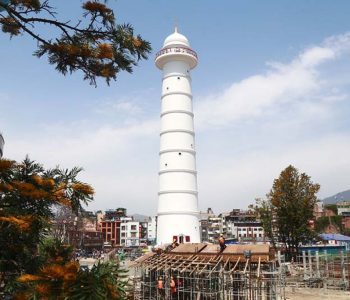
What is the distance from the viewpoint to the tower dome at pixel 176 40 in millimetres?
46216

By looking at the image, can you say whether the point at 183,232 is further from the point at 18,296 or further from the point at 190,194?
the point at 18,296

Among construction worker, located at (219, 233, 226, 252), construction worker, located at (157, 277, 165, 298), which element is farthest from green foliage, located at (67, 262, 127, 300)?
construction worker, located at (219, 233, 226, 252)

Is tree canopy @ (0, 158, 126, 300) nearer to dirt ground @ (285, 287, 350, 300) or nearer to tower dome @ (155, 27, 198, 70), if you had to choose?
dirt ground @ (285, 287, 350, 300)

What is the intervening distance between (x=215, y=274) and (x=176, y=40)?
32.6 metres

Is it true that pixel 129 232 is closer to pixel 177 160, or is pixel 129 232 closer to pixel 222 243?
pixel 177 160

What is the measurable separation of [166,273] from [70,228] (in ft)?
145

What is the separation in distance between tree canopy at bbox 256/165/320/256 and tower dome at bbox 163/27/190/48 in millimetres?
18991

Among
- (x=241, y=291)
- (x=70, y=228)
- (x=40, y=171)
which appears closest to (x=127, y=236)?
(x=70, y=228)

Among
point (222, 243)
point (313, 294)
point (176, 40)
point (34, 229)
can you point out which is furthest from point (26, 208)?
point (176, 40)

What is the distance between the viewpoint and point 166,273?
20172 millimetres

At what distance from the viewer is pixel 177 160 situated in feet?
136

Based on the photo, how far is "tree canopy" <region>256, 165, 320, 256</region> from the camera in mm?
37219

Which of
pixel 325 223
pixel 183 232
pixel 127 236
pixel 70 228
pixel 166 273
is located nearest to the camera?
pixel 166 273

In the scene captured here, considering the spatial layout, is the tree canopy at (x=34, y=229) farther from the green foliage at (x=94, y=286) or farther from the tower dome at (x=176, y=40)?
the tower dome at (x=176, y=40)
